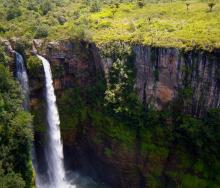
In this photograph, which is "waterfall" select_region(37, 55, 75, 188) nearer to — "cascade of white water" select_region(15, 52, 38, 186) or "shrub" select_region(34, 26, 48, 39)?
"cascade of white water" select_region(15, 52, 38, 186)

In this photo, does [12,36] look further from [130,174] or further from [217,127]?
[217,127]

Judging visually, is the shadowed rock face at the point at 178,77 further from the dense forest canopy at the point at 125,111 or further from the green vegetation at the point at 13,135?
the green vegetation at the point at 13,135

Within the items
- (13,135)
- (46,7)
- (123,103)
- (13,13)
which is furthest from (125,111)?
(46,7)

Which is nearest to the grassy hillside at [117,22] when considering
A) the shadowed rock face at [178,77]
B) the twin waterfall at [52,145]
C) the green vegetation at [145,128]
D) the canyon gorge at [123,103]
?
the shadowed rock face at [178,77]

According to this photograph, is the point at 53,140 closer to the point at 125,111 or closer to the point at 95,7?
the point at 125,111

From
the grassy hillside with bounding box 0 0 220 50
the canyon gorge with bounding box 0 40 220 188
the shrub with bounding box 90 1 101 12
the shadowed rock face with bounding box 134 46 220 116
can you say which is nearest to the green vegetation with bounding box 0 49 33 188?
the canyon gorge with bounding box 0 40 220 188

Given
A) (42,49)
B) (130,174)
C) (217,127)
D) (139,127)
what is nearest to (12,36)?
(42,49)
